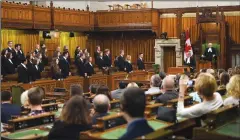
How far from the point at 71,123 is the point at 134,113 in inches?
37.6

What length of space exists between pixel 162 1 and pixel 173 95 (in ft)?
48.4

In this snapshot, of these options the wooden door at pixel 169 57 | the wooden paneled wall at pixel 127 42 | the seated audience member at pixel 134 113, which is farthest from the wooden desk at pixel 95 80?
the seated audience member at pixel 134 113

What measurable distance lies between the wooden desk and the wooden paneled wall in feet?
15.4

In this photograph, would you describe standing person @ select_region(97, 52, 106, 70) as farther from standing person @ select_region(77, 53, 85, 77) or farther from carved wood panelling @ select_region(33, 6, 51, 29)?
carved wood panelling @ select_region(33, 6, 51, 29)

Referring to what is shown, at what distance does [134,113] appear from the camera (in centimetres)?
340

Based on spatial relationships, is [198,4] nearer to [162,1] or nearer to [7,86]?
[162,1]

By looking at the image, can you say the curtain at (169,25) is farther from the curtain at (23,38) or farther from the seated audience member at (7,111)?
the seated audience member at (7,111)

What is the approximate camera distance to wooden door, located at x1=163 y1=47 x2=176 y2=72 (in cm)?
1881

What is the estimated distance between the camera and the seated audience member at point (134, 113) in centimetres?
338

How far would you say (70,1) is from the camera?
67.6 ft

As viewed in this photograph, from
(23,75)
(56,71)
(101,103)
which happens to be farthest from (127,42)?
(101,103)

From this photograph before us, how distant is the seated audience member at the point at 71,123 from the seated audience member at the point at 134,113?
828mm

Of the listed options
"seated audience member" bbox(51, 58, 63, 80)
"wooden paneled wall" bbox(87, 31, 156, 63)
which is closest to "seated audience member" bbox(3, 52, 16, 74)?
"seated audience member" bbox(51, 58, 63, 80)

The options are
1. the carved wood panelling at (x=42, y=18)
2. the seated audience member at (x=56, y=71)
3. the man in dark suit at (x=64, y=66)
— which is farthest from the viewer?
the carved wood panelling at (x=42, y=18)
